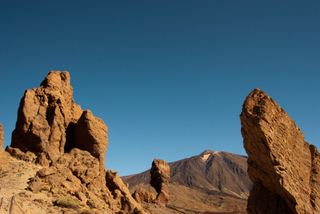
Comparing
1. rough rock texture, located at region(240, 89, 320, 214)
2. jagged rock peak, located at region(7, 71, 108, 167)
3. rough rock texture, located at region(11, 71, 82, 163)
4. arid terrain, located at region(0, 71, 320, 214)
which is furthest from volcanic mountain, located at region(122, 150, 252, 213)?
rough rock texture, located at region(240, 89, 320, 214)

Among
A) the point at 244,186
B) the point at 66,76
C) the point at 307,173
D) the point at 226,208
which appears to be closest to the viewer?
the point at 307,173

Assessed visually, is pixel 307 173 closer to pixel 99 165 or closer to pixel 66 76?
pixel 99 165

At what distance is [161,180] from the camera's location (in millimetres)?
51312

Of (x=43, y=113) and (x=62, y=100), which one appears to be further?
(x=62, y=100)

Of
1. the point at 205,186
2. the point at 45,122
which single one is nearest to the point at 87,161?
the point at 45,122

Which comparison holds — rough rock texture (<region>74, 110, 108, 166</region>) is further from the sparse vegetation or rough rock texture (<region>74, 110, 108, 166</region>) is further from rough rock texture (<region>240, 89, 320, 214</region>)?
rough rock texture (<region>240, 89, 320, 214</region>)

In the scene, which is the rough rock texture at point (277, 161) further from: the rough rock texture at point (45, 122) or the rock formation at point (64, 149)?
the rough rock texture at point (45, 122)

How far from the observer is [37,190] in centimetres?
A: 2061

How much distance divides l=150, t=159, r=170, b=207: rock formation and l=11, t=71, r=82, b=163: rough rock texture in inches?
984

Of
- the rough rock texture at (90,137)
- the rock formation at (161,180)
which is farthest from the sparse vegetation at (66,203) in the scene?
the rock formation at (161,180)

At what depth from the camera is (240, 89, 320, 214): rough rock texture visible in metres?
17.6

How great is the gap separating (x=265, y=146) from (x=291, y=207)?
4.36 metres

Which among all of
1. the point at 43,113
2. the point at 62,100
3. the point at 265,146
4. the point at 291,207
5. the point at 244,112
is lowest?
the point at 291,207

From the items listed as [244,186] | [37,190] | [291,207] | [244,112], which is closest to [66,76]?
[37,190]
